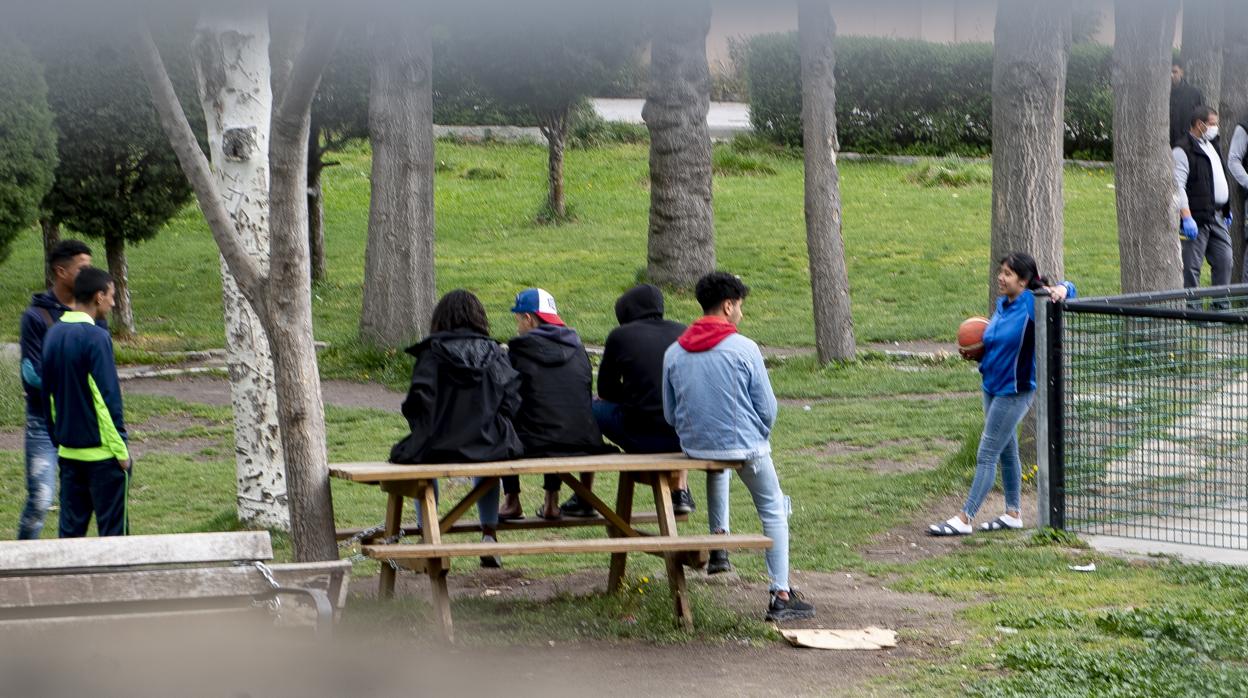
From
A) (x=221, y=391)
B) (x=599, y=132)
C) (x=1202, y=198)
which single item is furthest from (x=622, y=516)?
(x=599, y=132)

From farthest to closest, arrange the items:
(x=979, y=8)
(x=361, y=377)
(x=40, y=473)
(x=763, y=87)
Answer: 1. (x=763, y=87)
2. (x=361, y=377)
3. (x=40, y=473)
4. (x=979, y=8)

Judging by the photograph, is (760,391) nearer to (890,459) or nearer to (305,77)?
(305,77)

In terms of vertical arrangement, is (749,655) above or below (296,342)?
below

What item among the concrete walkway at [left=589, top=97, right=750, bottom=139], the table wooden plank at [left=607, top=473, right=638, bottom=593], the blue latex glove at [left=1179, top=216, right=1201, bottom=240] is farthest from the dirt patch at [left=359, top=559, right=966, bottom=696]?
the concrete walkway at [left=589, top=97, right=750, bottom=139]

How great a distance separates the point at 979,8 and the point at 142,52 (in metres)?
4.25

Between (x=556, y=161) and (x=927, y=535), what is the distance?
48.7 ft

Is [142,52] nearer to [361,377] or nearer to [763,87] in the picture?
[361,377]

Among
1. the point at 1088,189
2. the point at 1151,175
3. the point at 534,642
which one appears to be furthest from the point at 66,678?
the point at 1088,189

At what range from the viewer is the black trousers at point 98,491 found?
6734 mm

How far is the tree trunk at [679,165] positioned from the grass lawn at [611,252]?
0.58m

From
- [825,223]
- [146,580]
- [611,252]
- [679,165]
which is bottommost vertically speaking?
[146,580]

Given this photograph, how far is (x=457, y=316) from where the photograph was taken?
21.2ft

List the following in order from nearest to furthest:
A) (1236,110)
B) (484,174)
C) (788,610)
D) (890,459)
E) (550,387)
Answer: (788,610), (550,387), (890,459), (1236,110), (484,174)

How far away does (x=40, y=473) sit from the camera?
7484 millimetres
